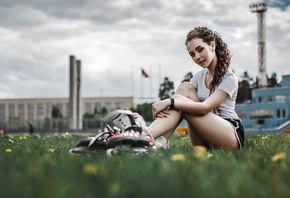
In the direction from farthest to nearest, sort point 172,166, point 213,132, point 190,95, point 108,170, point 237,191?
point 190,95, point 213,132, point 172,166, point 108,170, point 237,191

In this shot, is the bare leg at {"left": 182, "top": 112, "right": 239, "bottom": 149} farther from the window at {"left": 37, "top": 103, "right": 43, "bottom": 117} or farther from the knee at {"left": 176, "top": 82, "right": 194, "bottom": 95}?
the window at {"left": 37, "top": 103, "right": 43, "bottom": 117}

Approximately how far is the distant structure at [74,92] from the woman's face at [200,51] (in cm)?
2619

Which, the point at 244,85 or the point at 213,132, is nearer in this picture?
the point at 213,132

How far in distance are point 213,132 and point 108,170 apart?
54.9 inches

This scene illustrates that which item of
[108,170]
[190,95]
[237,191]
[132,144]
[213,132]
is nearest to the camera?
[237,191]

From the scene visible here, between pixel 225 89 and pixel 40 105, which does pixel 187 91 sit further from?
pixel 40 105

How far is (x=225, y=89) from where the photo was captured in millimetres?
2621

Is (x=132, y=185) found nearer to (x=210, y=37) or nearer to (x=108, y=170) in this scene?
(x=108, y=170)

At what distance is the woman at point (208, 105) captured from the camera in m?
2.54

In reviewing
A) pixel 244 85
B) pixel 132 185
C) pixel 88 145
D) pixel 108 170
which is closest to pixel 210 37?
pixel 88 145

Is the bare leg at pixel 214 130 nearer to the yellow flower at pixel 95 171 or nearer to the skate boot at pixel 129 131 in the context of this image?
the skate boot at pixel 129 131

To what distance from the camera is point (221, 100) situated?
264cm

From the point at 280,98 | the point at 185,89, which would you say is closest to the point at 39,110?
the point at 280,98

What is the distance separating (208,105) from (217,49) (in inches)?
24.3
